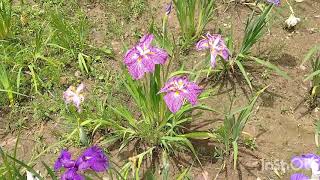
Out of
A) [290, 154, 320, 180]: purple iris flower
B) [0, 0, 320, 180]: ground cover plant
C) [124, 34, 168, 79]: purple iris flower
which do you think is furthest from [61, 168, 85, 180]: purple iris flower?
[290, 154, 320, 180]: purple iris flower

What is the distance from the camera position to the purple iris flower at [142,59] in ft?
6.33

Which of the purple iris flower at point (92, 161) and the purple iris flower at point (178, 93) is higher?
the purple iris flower at point (178, 93)

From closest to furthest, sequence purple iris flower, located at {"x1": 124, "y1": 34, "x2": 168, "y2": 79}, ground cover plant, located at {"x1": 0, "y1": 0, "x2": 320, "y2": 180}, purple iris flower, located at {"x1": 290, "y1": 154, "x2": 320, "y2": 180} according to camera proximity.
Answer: purple iris flower, located at {"x1": 290, "y1": 154, "x2": 320, "y2": 180}
purple iris flower, located at {"x1": 124, "y1": 34, "x2": 168, "y2": 79}
ground cover plant, located at {"x1": 0, "y1": 0, "x2": 320, "y2": 180}

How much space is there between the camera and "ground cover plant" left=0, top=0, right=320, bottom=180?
232cm

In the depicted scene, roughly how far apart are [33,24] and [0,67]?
0.60 m

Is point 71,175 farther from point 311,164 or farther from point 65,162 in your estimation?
point 311,164

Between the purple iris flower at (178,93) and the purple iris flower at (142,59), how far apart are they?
119 millimetres

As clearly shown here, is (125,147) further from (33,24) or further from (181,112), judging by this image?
(33,24)

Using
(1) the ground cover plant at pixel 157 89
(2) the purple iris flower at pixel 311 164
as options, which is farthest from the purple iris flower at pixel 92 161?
(2) the purple iris flower at pixel 311 164

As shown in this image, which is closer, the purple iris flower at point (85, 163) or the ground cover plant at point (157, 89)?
the purple iris flower at point (85, 163)

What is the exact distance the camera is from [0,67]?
259 centimetres

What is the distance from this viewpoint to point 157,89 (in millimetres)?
2262

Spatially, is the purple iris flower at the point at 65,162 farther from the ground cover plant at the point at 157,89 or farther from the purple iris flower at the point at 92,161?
the ground cover plant at the point at 157,89

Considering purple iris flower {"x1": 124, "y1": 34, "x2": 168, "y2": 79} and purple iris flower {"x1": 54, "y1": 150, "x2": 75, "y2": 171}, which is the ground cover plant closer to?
purple iris flower {"x1": 124, "y1": 34, "x2": 168, "y2": 79}
